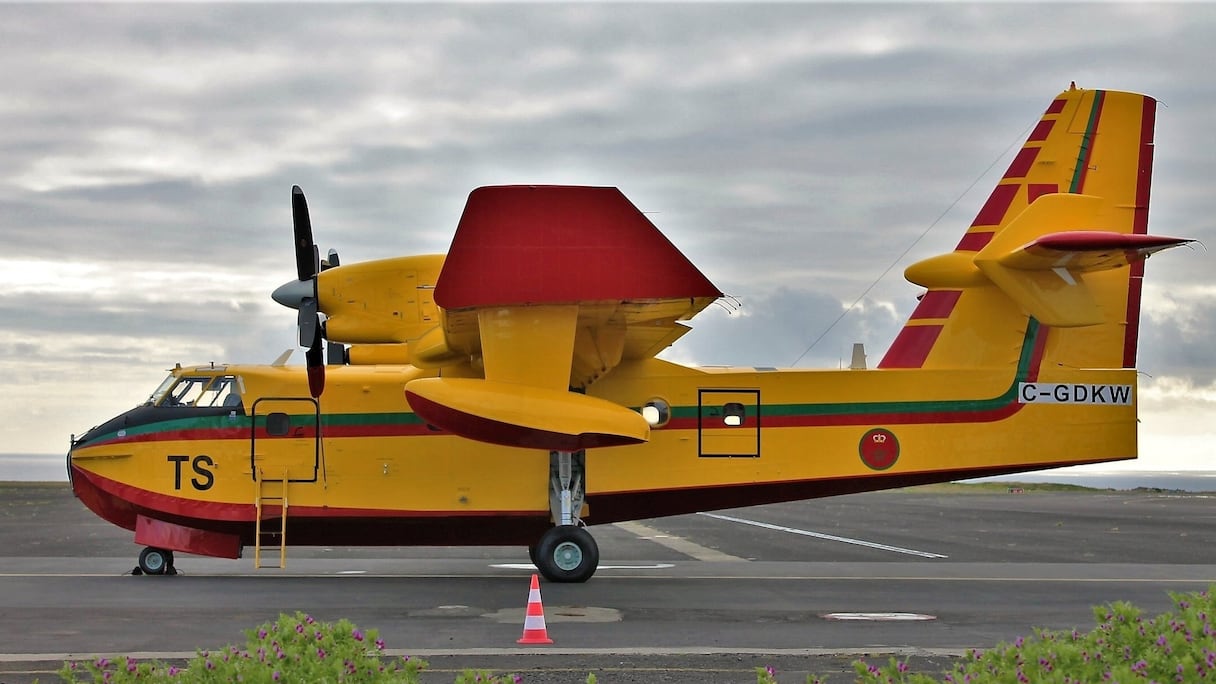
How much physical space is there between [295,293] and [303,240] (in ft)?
3.32

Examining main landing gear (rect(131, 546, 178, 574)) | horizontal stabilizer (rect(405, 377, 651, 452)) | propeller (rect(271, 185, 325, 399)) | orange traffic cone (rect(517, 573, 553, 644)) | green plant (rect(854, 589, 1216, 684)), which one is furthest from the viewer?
main landing gear (rect(131, 546, 178, 574))

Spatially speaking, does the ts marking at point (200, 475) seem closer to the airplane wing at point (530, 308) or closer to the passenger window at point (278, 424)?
the passenger window at point (278, 424)

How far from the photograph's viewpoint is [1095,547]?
2338 cm

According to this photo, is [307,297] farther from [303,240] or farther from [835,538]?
[835,538]

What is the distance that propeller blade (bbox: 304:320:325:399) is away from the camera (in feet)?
53.7

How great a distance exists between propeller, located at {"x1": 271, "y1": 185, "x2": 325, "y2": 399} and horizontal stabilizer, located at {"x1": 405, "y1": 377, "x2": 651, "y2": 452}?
2.35 m

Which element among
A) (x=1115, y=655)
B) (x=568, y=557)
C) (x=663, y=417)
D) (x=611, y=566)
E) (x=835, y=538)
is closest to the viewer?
(x=1115, y=655)

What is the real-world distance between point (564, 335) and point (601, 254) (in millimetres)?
1448

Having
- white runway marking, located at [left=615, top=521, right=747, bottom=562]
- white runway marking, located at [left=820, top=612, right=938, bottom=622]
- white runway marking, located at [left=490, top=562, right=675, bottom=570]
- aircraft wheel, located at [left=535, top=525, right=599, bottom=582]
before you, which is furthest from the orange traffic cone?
white runway marking, located at [left=615, top=521, right=747, bottom=562]

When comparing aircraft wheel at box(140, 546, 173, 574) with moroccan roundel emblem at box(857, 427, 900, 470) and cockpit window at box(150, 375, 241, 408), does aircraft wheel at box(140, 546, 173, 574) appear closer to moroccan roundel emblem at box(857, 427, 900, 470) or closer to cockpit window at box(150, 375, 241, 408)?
cockpit window at box(150, 375, 241, 408)

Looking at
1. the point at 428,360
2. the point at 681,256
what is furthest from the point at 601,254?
the point at 428,360

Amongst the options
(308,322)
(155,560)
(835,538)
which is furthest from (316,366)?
(835,538)

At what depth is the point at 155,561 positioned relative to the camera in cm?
1734

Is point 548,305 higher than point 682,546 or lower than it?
higher
